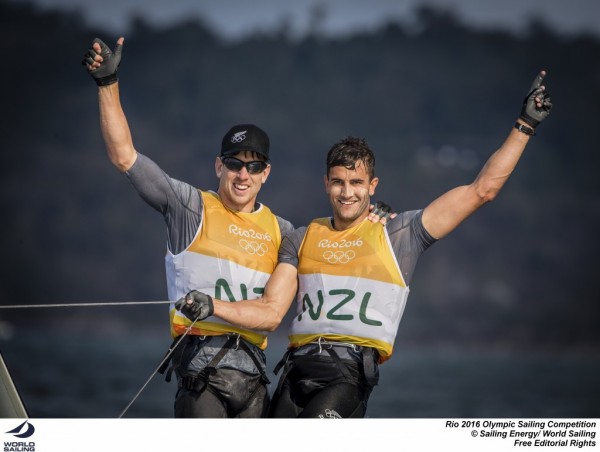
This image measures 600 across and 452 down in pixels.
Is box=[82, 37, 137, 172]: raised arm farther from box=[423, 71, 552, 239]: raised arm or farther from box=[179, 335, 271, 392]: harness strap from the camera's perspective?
box=[423, 71, 552, 239]: raised arm

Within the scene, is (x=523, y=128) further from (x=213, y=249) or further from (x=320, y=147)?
(x=320, y=147)

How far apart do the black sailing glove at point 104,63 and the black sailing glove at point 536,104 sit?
9.25 feet

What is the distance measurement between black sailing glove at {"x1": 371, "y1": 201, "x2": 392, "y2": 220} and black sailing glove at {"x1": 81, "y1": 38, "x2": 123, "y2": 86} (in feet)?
6.96

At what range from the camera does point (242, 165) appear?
801cm

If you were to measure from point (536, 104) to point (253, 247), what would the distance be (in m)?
2.24

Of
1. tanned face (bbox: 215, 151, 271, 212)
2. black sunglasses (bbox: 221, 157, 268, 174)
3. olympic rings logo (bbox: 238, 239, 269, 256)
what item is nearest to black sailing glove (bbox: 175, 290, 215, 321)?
olympic rings logo (bbox: 238, 239, 269, 256)

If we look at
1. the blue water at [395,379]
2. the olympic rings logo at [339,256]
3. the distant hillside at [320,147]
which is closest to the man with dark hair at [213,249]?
the olympic rings logo at [339,256]

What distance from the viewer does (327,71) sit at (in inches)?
4921

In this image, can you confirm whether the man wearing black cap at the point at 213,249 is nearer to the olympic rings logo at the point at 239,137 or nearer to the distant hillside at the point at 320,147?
the olympic rings logo at the point at 239,137

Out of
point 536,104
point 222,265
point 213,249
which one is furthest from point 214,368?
point 536,104
